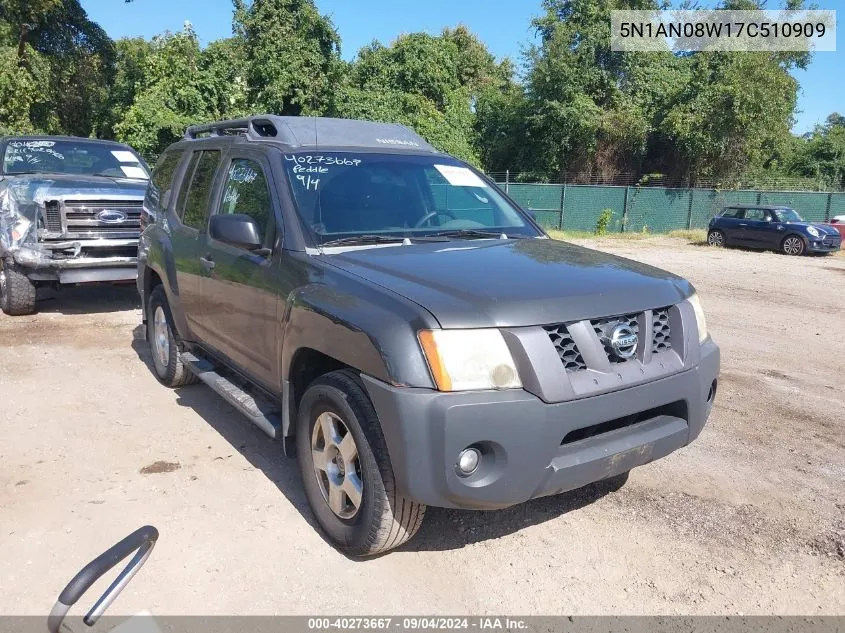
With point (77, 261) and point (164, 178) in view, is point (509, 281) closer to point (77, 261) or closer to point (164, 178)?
point (164, 178)

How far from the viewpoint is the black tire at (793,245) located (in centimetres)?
1975

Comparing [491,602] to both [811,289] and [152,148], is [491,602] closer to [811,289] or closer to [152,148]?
[811,289]

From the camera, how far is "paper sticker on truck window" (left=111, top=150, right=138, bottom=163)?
29.7ft

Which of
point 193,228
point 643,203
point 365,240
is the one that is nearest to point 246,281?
point 365,240

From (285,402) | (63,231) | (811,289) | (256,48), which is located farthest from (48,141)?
(256,48)

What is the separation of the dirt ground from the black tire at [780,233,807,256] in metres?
16.3

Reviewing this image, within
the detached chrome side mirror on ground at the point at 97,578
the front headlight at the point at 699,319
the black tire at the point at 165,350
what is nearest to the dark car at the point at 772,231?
the front headlight at the point at 699,319

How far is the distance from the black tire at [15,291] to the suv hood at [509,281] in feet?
19.2

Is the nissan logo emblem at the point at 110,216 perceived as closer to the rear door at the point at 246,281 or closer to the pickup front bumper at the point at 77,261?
the pickup front bumper at the point at 77,261

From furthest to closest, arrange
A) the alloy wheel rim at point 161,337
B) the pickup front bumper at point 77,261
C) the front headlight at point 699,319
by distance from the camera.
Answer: the pickup front bumper at point 77,261, the alloy wheel rim at point 161,337, the front headlight at point 699,319

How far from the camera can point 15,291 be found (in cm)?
774

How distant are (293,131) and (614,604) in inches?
120

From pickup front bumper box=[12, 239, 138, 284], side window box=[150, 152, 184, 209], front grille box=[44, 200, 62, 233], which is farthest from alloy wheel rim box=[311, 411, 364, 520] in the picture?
front grille box=[44, 200, 62, 233]

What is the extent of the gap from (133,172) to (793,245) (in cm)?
1800
